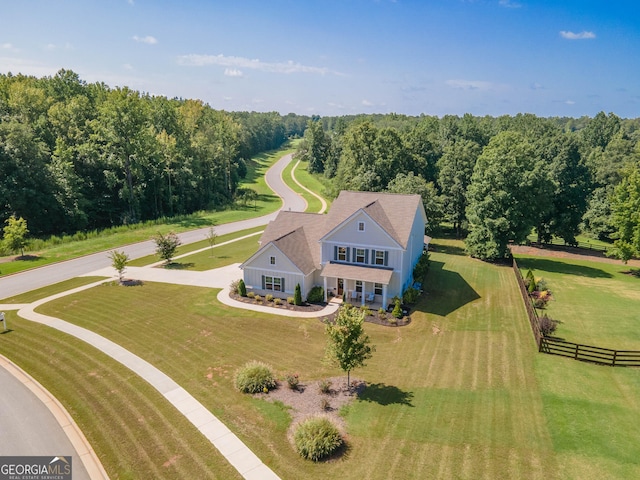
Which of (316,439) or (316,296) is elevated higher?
(316,296)

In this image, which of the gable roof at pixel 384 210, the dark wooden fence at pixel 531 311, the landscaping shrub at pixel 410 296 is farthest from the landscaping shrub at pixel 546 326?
the gable roof at pixel 384 210

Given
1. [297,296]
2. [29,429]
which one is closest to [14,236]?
[29,429]

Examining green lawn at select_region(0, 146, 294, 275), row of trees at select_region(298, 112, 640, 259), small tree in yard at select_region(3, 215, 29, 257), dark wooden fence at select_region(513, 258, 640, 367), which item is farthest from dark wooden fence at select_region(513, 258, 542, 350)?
small tree in yard at select_region(3, 215, 29, 257)

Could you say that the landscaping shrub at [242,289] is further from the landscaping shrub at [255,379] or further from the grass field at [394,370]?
the landscaping shrub at [255,379]

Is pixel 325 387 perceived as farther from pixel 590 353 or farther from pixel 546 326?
pixel 590 353

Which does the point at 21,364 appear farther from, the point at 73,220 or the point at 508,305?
the point at 73,220

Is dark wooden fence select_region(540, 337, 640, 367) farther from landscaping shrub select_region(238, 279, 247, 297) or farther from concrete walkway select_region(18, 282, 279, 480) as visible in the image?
landscaping shrub select_region(238, 279, 247, 297)

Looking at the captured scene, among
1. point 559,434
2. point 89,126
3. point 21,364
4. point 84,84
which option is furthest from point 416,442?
point 84,84
